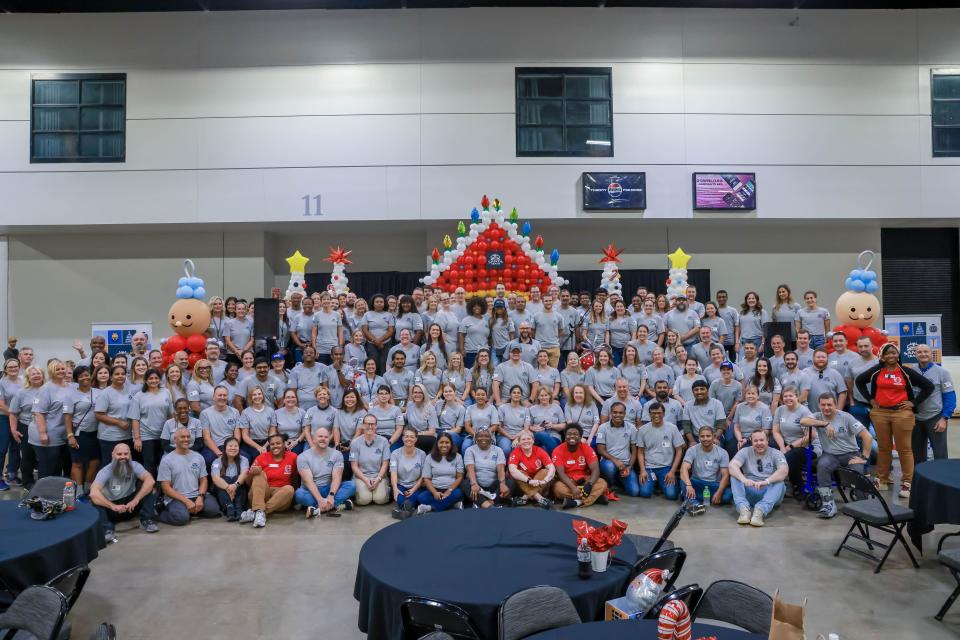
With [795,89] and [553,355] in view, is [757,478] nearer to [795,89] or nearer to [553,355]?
[553,355]

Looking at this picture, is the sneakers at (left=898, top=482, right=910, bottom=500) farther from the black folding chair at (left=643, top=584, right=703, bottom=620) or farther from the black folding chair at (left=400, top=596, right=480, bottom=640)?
the black folding chair at (left=400, top=596, right=480, bottom=640)

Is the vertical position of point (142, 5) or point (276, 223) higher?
point (142, 5)

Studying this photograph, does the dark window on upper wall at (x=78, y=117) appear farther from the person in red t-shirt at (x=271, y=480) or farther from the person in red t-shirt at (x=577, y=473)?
the person in red t-shirt at (x=577, y=473)

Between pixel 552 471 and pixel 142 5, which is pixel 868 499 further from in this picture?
pixel 142 5

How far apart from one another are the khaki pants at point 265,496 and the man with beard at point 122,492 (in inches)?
39.1

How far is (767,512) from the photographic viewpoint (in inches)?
281

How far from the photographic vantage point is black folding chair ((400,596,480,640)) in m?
3.29

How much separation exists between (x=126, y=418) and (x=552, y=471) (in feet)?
15.6

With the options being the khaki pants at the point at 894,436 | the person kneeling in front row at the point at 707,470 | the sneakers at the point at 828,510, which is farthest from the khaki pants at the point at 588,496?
the khaki pants at the point at 894,436

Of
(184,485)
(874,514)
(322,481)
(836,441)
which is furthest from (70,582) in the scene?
(836,441)

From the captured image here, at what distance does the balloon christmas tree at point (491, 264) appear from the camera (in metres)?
11.6

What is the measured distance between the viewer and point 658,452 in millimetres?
8016

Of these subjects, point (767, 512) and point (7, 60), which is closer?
point (767, 512)

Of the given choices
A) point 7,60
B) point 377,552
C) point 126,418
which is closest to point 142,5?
point 7,60
